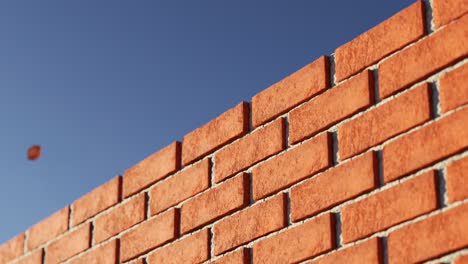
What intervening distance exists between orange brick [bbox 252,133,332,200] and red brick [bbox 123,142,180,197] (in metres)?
0.47

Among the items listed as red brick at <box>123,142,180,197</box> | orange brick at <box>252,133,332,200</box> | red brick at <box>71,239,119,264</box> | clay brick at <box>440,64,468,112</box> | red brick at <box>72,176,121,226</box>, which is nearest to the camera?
clay brick at <box>440,64,468,112</box>

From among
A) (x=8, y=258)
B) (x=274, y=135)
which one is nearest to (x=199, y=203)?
(x=274, y=135)

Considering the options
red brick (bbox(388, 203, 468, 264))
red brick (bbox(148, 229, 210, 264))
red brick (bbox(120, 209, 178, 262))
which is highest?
red brick (bbox(120, 209, 178, 262))

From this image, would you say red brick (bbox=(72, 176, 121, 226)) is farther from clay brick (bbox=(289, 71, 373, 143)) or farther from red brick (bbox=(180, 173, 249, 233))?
clay brick (bbox=(289, 71, 373, 143))

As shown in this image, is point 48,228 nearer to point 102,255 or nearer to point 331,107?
point 102,255

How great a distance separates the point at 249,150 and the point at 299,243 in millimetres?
421

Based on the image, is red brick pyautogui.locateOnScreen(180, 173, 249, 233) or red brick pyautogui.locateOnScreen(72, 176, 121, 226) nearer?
red brick pyautogui.locateOnScreen(180, 173, 249, 233)

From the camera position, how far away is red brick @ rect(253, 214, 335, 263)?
2.42 meters

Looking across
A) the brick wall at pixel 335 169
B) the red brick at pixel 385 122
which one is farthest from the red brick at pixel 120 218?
the red brick at pixel 385 122

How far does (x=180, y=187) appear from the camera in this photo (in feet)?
10.1

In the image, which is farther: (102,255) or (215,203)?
(102,255)

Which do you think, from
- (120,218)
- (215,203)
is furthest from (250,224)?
(120,218)

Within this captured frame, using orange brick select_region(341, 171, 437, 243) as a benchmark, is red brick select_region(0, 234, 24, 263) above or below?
above

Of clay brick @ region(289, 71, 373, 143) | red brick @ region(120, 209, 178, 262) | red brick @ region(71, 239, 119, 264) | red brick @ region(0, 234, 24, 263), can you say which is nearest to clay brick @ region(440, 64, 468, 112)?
clay brick @ region(289, 71, 373, 143)
